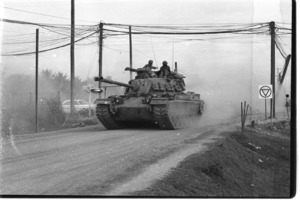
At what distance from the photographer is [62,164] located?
6.86 m

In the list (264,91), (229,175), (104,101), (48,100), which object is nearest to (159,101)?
(104,101)

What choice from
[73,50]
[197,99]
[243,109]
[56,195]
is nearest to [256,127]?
[243,109]

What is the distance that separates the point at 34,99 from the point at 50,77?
1.22m

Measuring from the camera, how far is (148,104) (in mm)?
13430

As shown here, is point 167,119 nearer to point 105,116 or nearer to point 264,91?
point 105,116

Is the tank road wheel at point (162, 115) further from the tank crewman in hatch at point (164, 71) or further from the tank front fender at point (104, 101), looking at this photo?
the tank crewman in hatch at point (164, 71)

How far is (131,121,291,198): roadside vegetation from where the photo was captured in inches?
203

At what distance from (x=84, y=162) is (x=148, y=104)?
256 inches

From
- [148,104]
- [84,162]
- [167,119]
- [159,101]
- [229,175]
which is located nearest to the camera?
[229,175]

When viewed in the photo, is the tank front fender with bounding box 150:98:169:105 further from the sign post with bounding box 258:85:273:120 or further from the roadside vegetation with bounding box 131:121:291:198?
the sign post with bounding box 258:85:273:120

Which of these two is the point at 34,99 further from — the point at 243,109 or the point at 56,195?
the point at 56,195

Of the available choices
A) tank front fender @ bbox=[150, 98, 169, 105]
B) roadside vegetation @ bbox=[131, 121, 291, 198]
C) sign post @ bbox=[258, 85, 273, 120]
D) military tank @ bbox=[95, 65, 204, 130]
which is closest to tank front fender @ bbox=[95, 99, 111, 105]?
military tank @ bbox=[95, 65, 204, 130]

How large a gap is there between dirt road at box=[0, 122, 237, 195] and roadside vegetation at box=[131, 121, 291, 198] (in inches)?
15.9

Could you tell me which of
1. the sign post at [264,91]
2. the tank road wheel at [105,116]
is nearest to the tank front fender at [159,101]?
the tank road wheel at [105,116]
